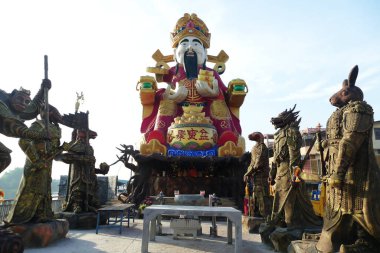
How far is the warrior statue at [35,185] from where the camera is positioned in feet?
15.3

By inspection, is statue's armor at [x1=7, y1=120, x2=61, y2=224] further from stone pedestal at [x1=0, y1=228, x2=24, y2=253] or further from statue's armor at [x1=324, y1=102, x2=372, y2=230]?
statue's armor at [x1=324, y1=102, x2=372, y2=230]

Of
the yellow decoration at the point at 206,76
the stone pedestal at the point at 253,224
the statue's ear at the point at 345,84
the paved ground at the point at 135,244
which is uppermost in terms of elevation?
the yellow decoration at the point at 206,76

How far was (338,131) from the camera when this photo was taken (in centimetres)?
331

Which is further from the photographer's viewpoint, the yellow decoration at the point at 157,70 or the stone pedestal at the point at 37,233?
the yellow decoration at the point at 157,70

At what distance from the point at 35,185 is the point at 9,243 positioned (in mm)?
2057

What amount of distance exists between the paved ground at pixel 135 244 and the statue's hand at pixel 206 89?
7.67m

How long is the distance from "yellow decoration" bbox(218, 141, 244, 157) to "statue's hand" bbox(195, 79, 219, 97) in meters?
2.54

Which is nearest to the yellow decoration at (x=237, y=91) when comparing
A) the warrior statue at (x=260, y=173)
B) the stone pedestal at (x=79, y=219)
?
the warrior statue at (x=260, y=173)

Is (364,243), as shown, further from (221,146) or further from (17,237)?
(221,146)

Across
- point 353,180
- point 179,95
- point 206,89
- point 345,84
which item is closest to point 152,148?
point 179,95

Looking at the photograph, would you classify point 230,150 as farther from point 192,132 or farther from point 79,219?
point 79,219

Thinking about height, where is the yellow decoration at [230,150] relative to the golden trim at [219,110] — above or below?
below

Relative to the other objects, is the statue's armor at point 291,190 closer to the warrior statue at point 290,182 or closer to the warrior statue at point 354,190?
the warrior statue at point 290,182

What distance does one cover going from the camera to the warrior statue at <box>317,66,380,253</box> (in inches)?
110
